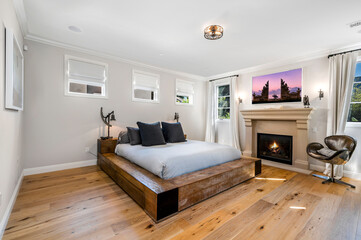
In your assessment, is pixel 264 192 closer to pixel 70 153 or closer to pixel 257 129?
pixel 257 129

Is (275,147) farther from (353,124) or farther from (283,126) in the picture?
(353,124)

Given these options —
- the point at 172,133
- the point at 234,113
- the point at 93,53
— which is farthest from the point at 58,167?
the point at 234,113

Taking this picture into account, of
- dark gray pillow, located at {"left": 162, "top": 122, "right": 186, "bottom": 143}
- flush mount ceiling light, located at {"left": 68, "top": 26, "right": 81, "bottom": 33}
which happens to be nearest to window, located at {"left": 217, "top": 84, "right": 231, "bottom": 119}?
dark gray pillow, located at {"left": 162, "top": 122, "right": 186, "bottom": 143}

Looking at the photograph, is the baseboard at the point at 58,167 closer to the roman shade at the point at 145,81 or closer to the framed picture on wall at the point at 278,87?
the roman shade at the point at 145,81

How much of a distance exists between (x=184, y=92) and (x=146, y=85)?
57.5 inches

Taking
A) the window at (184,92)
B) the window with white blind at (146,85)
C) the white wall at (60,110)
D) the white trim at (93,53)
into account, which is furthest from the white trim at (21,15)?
the window at (184,92)

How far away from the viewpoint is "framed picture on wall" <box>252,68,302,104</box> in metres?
4.11

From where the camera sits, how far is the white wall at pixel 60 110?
10.6 ft

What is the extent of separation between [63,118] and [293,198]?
442 centimetres

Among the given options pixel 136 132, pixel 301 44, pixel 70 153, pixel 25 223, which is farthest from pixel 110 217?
pixel 301 44

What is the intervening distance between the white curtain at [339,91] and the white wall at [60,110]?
443 centimetres

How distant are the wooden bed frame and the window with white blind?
7.03 feet

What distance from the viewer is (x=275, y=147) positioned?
14.4ft

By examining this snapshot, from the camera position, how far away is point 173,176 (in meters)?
2.32
